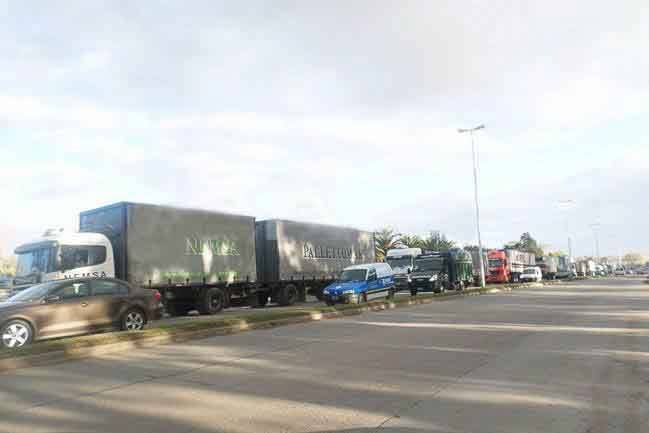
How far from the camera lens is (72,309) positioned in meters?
12.1

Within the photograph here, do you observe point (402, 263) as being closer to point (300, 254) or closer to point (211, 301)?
point (300, 254)

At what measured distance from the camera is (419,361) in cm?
900

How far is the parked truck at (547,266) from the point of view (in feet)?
216

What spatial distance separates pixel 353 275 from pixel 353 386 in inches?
657

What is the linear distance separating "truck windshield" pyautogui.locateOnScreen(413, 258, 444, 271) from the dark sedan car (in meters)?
20.8

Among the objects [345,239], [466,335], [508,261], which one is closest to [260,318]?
[466,335]

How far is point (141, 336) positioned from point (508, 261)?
42150mm

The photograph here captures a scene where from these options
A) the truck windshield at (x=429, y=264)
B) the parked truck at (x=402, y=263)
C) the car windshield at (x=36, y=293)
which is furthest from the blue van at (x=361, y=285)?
the car windshield at (x=36, y=293)

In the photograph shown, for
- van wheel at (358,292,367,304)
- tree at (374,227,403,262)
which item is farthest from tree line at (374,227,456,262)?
van wheel at (358,292,367,304)

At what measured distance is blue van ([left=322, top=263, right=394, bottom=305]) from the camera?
880 inches

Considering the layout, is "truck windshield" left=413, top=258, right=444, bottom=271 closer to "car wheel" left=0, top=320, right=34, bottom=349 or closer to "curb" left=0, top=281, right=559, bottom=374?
"curb" left=0, top=281, right=559, bottom=374

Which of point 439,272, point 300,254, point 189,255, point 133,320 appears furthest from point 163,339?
point 439,272

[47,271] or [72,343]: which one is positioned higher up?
[47,271]

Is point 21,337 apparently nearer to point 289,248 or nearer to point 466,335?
point 466,335
